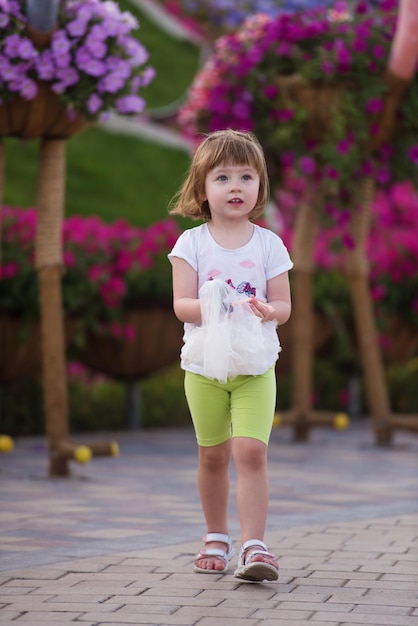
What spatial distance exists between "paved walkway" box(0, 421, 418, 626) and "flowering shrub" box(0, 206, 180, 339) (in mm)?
965

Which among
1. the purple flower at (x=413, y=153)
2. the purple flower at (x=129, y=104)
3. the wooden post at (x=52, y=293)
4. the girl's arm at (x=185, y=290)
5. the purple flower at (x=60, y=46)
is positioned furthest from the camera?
the purple flower at (x=413, y=153)

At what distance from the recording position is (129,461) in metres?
6.82

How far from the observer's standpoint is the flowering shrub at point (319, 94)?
6867mm

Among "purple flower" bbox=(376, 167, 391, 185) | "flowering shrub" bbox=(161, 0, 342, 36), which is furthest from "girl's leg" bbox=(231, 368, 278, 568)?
"flowering shrub" bbox=(161, 0, 342, 36)

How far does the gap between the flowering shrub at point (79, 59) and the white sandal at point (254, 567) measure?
2.67 m

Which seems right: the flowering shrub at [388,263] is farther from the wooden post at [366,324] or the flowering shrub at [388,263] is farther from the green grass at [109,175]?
Answer: the green grass at [109,175]

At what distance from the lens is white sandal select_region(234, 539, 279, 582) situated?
3.41 meters

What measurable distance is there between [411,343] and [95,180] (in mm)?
5561

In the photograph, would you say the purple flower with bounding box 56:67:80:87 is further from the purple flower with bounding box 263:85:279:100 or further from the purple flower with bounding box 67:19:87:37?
the purple flower with bounding box 263:85:279:100

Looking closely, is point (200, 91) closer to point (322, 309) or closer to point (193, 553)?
point (322, 309)

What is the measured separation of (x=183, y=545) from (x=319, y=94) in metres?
3.61

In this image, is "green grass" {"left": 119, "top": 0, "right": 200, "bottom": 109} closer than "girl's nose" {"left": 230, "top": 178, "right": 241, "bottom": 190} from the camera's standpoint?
No

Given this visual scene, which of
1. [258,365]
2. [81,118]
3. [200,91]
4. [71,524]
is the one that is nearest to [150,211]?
[200,91]

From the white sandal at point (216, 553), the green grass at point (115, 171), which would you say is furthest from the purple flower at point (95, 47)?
the green grass at point (115, 171)
